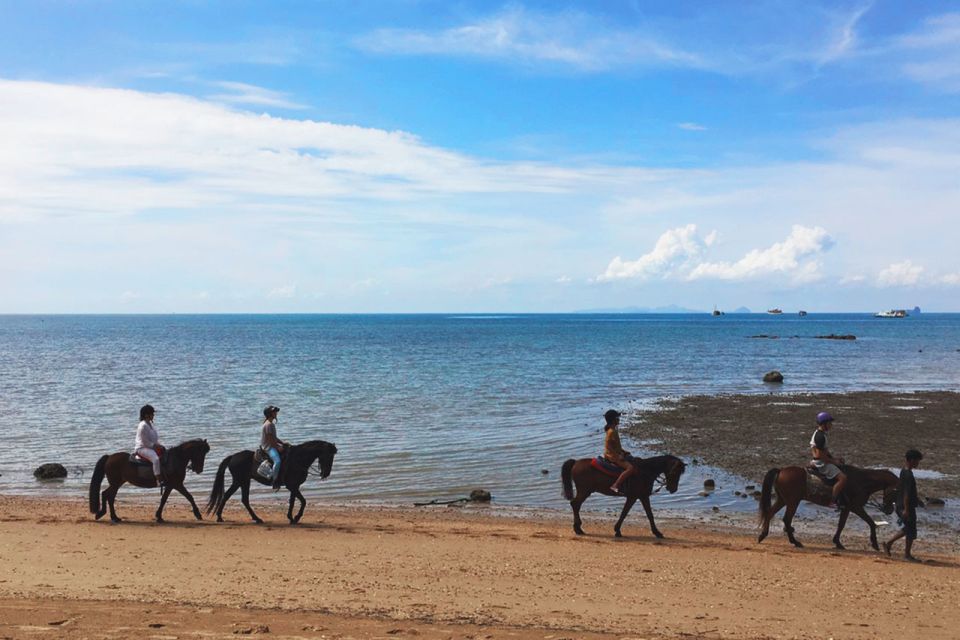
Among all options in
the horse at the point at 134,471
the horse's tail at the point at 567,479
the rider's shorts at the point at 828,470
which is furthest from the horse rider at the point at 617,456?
the horse at the point at 134,471

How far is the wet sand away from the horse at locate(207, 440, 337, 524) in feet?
40.9

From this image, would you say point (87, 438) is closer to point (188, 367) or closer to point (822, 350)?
point (188, 367)

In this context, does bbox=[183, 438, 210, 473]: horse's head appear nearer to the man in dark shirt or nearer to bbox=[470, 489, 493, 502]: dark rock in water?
bbox=[470, 489, 493, 502]: dark rock in water

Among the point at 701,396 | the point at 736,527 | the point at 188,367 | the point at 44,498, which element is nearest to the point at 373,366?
the point at 188,367

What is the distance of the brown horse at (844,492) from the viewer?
1473 centimetres

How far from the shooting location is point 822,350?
9050 cm

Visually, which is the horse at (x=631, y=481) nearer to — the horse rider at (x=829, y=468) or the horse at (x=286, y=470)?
the horse rider at (x=829, y=468)

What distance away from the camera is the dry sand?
32.3ft

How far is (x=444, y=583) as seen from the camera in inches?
466

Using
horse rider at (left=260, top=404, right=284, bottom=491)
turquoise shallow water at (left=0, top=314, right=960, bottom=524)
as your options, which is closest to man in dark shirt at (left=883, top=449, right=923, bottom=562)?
turquoise shallow water at (left=0, top=314, right=960, bottom=524)

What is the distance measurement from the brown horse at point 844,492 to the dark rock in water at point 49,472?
1848 cm

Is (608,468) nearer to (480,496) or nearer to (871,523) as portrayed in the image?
(871,523)

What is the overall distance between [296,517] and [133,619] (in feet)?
22.7

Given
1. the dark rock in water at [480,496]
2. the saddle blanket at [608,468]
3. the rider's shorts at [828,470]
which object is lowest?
the dark rock in water at [480,496]
